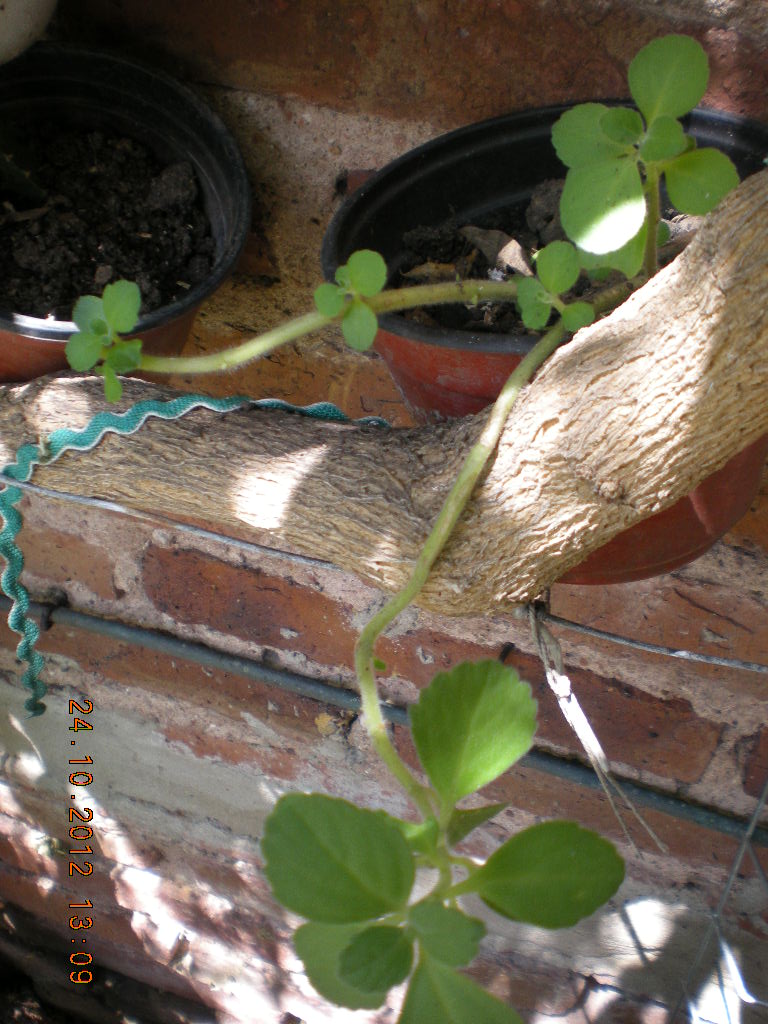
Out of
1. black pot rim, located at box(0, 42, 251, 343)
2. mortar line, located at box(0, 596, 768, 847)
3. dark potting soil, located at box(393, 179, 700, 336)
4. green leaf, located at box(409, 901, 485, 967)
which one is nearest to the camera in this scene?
green leaf, located at box(409, 901, 485, 967)

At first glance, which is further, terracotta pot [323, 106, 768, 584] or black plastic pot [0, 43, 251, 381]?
black plastic pot [0, 43, 251, 381]

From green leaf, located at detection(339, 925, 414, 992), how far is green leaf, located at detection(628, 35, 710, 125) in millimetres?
436

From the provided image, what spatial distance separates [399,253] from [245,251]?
10.2 inches

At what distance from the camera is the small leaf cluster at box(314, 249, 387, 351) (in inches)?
20.1

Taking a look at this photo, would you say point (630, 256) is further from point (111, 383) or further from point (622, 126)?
point (111, 383)

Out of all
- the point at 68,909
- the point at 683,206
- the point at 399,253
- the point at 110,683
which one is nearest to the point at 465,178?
the point at 399,253

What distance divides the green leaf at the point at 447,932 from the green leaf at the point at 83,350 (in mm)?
362

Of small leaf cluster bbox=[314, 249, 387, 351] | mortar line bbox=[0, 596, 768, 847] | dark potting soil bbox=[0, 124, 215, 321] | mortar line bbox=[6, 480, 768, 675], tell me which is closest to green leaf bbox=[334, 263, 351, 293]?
small leaf cluster bbox=[314, 249, 387, 351]

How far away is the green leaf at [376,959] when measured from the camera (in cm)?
43

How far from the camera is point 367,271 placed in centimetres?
51

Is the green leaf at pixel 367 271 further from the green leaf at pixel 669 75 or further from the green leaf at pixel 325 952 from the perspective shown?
the green leaf at pixel 325 952

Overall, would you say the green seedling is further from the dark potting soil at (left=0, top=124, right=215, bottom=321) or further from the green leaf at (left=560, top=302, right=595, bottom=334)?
the dark potting soil at (left=0, top=124, right=215, bottom=321)

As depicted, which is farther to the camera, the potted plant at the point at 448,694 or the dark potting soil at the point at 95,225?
the dark potting soil at the point at 95,225

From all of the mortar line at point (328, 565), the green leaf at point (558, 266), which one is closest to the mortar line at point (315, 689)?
the mortar line at point (328, 565)
